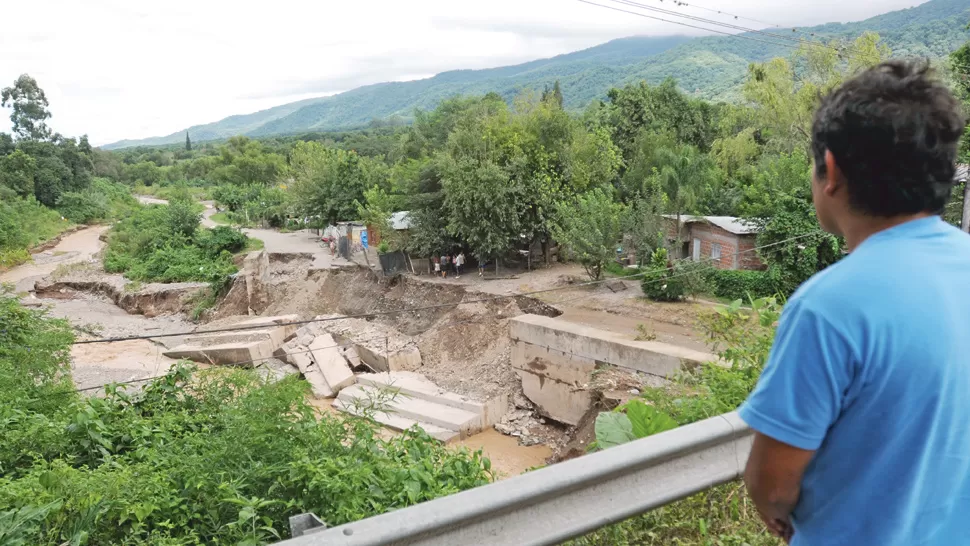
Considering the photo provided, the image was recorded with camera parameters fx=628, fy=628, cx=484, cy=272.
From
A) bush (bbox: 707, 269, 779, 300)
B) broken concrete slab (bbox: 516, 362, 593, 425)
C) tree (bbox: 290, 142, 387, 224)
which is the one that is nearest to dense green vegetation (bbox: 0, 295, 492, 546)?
broken concrete slab (bbox: 516, 362, 593, 425)

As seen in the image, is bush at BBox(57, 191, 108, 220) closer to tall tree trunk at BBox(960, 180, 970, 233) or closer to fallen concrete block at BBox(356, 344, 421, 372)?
fallen concrete block at BBox(356, 344, 421, 372)

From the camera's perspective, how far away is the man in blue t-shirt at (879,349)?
1.29 metres

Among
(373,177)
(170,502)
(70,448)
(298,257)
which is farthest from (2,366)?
(373,177)

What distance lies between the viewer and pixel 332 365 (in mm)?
20344

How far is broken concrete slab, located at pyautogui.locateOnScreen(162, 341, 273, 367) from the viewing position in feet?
66.8

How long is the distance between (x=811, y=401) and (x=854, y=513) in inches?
14.1

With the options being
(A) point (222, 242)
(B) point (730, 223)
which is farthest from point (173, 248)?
(B) point (730, 223)

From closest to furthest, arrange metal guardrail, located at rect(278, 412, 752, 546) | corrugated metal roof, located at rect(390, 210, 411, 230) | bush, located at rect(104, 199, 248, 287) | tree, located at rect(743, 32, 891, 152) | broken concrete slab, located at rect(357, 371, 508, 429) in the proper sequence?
metal guardrail, located at rect(278, 412, 752, 546), broken concrete slab, located at rect(357, 371, 508, 429), corrugated metal roof, located at rect(390, 210, 411, 230), tree, located at rect(743, 32, 891, 152), bush, located at rect(104, 199, 248, 287)

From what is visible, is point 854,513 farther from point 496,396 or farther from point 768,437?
point 496,396

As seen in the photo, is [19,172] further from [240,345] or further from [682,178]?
[682,178]

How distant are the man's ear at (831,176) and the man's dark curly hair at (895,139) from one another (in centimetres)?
1

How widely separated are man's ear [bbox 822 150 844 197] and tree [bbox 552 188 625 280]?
20.2 m

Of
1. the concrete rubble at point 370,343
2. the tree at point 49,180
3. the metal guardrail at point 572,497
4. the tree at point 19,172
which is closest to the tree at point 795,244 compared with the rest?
the concrete rubble at point 370,343

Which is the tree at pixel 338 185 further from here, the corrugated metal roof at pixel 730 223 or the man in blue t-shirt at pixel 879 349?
the man in blue t-shirt at pixel 879 349
